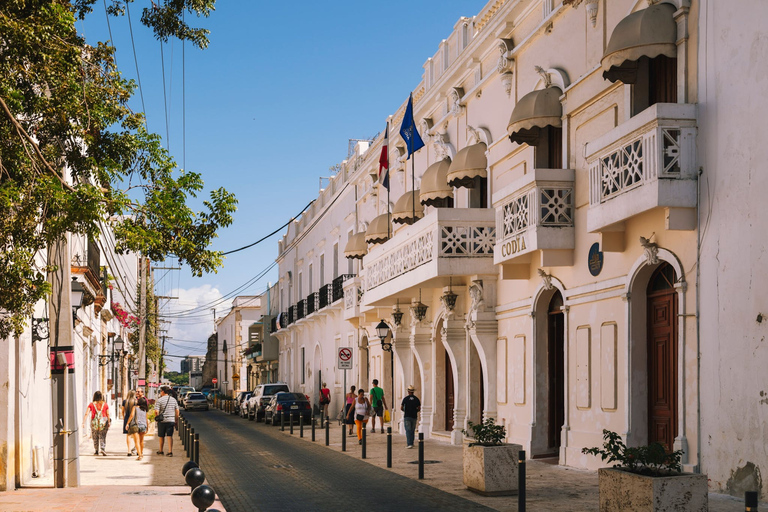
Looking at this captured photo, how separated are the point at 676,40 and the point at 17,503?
11.5m

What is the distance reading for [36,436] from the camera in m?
16.3

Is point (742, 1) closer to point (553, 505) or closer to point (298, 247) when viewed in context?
point (553, 505)

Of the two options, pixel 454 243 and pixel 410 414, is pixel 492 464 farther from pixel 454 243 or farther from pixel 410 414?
pixel 410 414

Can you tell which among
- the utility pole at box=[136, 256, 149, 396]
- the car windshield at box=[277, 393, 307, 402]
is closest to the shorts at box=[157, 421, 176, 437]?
the car windshield at box=[277, 393, 307, 402]

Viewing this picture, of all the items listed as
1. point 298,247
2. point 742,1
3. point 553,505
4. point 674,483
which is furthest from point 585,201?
Answer: point 298,247

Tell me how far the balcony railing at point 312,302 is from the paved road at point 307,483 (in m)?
19.9

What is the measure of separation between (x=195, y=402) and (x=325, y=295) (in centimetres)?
2149

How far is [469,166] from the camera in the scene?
21.8 m

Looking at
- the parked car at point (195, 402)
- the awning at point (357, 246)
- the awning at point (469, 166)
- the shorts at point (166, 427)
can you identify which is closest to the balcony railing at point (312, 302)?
the awning at point (357, 246)

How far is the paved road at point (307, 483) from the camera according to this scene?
12750 millimetres

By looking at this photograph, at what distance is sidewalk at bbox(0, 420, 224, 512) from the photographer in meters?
12.1

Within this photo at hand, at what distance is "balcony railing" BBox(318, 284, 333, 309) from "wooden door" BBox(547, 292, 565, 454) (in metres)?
23.1

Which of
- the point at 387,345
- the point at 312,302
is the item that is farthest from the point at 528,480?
the point at 312,302

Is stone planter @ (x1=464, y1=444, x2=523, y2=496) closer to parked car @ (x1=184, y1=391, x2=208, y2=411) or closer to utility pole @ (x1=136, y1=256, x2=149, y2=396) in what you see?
utility pole @ (x1=136, y1=256, x2=149, y2=396)
